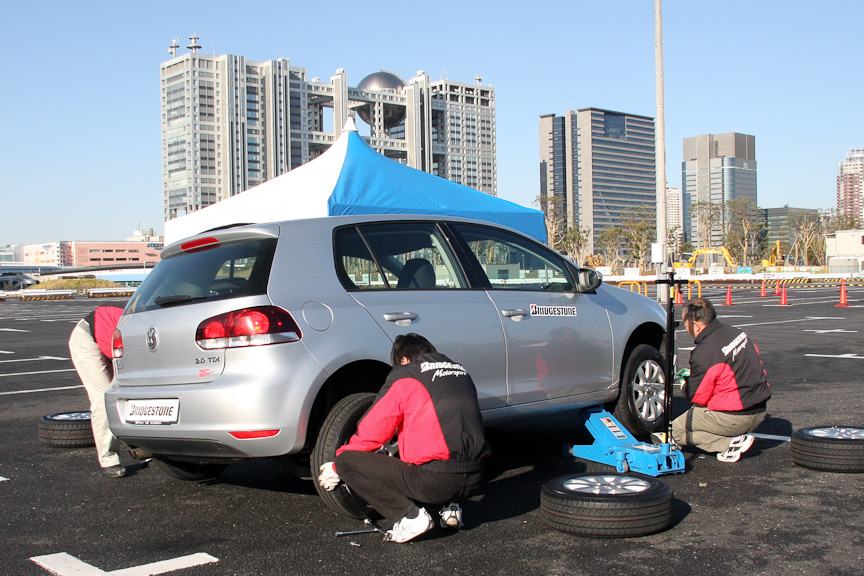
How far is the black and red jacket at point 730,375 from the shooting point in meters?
5.81

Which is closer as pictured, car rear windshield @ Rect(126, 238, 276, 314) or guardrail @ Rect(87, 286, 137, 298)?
car rear windshield @ Rect(126, 238, 276, 314)

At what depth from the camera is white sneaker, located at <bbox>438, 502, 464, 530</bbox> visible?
4.20 metres

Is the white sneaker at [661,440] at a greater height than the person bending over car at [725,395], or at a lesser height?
lesser

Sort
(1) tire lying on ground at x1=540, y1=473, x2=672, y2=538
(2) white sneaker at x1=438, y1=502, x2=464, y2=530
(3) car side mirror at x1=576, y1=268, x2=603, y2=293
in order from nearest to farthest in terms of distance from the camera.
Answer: (1) tire lying on ground at x1=540, y1=473, x2=672, y2=538
(2) white sneaker at x1=438, y1=502, x2=464, y2=530
(3) car side mirror at x1=576, y1=268, x2=603, y2=293

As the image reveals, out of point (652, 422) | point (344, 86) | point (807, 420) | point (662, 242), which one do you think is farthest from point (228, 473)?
point (344, 86)

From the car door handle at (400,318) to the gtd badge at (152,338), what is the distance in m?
1.29

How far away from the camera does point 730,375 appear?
5.82 m

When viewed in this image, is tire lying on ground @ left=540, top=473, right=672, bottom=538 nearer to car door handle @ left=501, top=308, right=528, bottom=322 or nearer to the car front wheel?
car door handle @ left=501, top=308, right=528, bottom=322

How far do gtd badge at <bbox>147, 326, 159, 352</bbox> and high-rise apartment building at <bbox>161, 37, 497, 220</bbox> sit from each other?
509 feet

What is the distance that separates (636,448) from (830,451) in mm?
1231

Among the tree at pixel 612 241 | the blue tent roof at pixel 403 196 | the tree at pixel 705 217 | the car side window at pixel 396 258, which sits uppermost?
the tree at pixel 705 217

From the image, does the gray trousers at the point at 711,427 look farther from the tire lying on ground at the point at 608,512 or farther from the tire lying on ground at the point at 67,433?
the tire lying on ground at the point at 67,433

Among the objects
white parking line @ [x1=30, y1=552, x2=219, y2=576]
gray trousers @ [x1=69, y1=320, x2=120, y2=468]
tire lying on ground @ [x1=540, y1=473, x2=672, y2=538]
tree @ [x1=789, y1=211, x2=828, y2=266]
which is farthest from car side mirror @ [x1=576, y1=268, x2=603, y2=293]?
tree @ [x1=789, y1=211, x2=828, y2=266]

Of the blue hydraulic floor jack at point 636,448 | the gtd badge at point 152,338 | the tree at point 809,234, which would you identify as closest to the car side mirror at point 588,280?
the blue hydraulic floor jack at point 636,448
